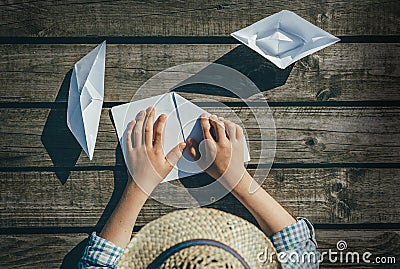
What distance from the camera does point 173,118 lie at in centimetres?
133

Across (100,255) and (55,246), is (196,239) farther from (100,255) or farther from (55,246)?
(55,246)

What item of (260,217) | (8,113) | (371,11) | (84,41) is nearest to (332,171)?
(260,217)

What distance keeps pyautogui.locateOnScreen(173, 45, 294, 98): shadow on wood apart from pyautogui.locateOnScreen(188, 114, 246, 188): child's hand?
0.22 ft

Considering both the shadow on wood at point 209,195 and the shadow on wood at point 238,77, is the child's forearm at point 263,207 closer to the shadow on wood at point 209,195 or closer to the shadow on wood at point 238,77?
the shadow on wood at point 209,195

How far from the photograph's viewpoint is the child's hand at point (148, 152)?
4.33ft

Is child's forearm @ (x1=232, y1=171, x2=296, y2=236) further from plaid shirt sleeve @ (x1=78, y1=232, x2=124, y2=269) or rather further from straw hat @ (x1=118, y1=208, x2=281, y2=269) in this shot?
plaid shirt sleeve @ (x1=78, y1=232, x2=124, y2=269)

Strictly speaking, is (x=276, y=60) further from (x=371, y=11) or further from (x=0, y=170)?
(x=0, y=170)

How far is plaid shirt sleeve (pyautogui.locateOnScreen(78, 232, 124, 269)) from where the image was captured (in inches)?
49.6

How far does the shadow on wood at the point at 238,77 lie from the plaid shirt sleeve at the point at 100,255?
0.39 m

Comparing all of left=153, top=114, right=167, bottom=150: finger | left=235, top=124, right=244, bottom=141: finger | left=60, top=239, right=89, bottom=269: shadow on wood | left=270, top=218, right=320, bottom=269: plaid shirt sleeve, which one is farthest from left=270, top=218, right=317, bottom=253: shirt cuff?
left=60, top=239, right=89, bottom=269: shadow on wood

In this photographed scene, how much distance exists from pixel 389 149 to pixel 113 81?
0.68 m

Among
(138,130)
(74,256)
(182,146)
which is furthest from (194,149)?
(74,256)

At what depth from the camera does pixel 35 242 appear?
4.44ft

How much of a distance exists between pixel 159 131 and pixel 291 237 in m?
0.39
